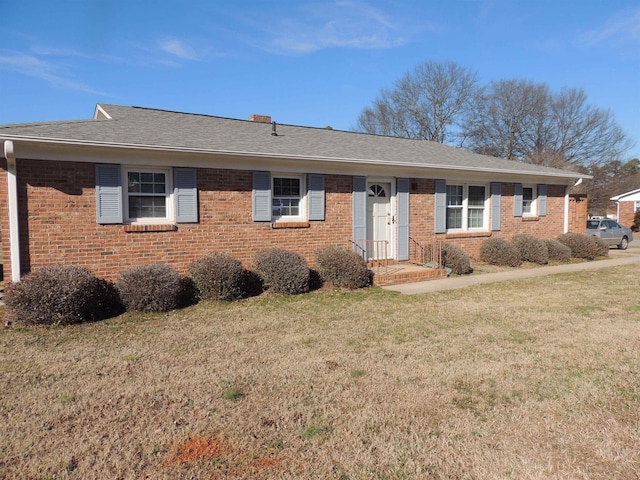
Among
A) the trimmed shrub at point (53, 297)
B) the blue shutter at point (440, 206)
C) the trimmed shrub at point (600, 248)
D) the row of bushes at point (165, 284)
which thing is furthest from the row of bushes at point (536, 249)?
the trimmed shrub at point (53, 297)

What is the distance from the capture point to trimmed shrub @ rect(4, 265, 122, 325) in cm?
656

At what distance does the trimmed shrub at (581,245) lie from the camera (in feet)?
48.7

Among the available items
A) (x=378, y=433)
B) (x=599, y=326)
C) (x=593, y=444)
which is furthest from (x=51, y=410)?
(x=599, y=326)

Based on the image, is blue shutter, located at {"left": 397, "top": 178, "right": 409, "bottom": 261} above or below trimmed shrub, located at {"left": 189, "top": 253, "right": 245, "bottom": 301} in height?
above

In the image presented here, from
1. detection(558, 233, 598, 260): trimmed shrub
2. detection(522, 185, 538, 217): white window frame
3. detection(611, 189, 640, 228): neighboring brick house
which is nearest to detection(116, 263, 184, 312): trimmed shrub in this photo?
detection(522, 185, 538, 217): white window frame

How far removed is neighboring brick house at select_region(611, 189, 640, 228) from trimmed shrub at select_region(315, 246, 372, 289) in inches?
1282

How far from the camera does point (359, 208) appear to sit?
11.1 meters

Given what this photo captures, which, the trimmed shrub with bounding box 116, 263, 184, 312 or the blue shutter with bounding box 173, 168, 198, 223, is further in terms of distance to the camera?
the blue shutter with bounding box 173, 168, 198, 223

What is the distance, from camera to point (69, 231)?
26.0 feet

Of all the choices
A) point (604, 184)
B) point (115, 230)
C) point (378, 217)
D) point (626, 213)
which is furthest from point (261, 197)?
point (604, 184)

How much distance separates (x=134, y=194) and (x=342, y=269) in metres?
4.46

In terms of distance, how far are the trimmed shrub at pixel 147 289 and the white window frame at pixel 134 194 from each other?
1325 mm

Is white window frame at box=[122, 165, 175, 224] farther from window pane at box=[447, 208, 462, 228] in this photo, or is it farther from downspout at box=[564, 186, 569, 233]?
downspout at box=[564, 186, 569, 233]

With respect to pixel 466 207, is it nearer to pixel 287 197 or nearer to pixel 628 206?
pixel 287 197
